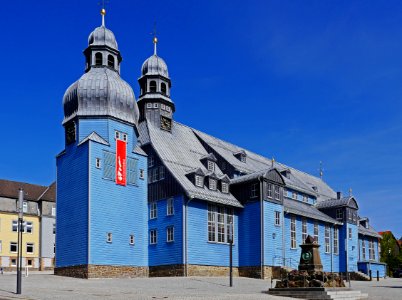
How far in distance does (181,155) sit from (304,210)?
49.4 feet

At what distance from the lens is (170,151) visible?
46.7 metres

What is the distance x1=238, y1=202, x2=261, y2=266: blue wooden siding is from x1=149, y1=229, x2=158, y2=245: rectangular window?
294 inches

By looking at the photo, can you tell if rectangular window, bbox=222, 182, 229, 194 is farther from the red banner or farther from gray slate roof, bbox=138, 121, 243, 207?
the red banner

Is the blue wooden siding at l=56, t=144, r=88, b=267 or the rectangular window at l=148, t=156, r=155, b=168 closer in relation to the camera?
the blue wooden siding at l=56, t=144, r=88, b=267

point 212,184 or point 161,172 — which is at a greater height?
point 161,172

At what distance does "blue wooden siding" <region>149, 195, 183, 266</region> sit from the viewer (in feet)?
138

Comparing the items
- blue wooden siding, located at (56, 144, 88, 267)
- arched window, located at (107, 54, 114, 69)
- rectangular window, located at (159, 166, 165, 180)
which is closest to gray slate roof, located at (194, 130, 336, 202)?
rectangular window, located at (159, 166, 165, 180)

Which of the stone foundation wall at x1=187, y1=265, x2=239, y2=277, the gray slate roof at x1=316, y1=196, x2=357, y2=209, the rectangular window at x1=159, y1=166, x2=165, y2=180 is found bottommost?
the stone foundation wall at x1=187, y1=265, x2=239, y2=277

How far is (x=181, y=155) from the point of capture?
47.5 metres

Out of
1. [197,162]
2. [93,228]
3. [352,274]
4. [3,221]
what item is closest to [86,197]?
[93,228]

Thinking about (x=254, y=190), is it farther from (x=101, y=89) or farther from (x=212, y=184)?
(x=101, y=89)

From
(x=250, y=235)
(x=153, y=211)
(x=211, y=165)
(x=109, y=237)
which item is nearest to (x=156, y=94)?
(x=211, y=165)

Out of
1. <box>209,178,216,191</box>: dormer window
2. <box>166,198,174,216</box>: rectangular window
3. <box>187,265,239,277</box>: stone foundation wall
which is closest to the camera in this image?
<box>187,265,239,277</box>: stone foundation wall

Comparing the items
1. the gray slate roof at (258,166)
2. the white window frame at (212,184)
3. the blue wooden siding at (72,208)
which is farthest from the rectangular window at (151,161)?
the gray slate roof at (258,166)
